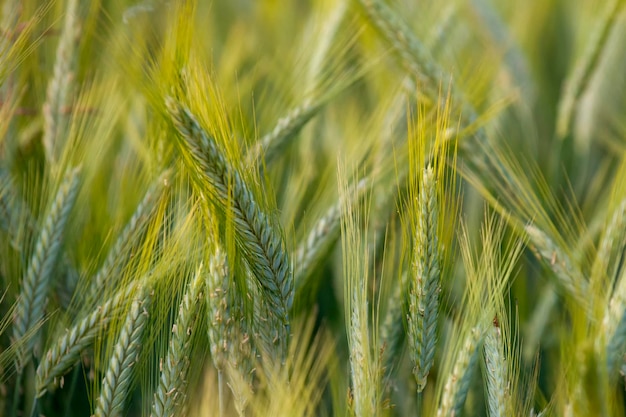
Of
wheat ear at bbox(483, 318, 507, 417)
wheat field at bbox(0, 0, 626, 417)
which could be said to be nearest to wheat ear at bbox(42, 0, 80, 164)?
wheat field at bbox(0, 0, 626, 417)

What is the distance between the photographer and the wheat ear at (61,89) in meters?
1.19

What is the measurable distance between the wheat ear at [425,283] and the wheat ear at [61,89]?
695 millimetres

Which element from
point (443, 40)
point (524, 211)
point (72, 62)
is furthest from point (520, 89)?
point (72, 62)

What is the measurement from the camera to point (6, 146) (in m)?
1.16

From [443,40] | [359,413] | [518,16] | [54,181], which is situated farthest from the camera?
[518,16]

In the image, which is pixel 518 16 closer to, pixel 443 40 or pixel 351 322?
pixel 443 40

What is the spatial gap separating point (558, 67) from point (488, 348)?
114 cm

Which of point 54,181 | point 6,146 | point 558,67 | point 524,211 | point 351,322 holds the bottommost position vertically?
point 351,322

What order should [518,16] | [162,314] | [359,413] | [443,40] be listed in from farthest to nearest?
1. [518,16]
2. [443,40]
3. [162,314]
4. [359,413]

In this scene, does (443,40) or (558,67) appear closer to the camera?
(443,40)

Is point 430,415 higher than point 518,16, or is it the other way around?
point 518,16

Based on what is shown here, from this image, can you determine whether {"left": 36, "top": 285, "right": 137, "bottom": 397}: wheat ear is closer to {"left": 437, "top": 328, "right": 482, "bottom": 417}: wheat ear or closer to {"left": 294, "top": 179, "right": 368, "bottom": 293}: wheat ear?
{"left": 294, "top": 179, "right": 368, "bottom": 293}: wheat ear

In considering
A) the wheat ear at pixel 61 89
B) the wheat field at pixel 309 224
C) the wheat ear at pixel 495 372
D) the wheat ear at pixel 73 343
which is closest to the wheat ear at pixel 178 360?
the wheat field at pixel 309 224

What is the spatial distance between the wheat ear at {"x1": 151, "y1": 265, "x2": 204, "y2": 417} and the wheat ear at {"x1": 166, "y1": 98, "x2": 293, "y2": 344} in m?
0.09
